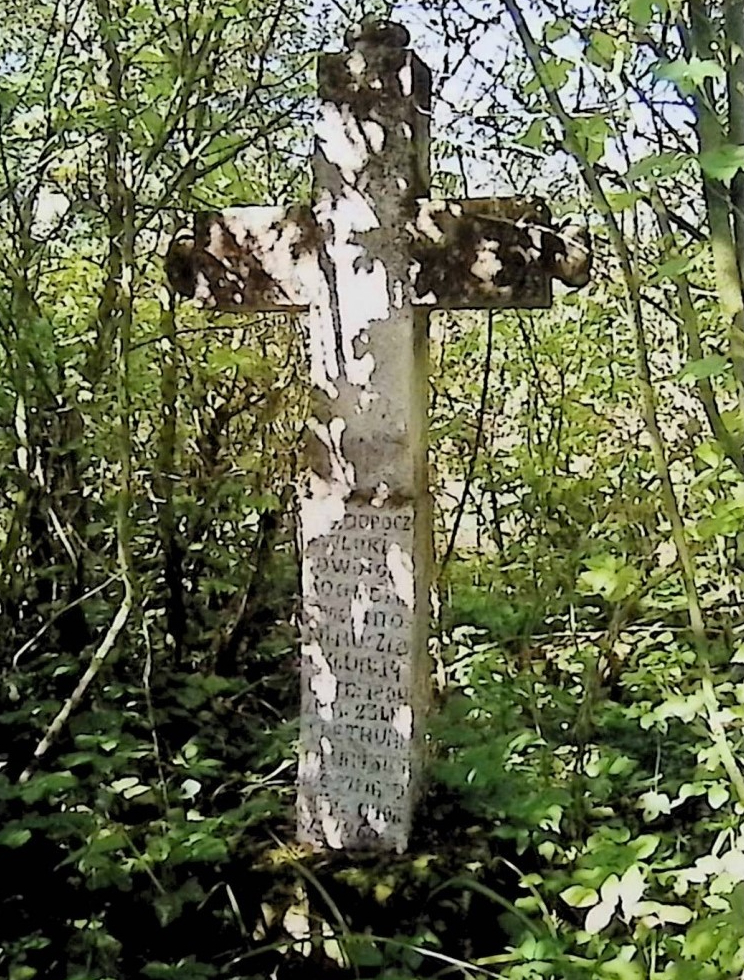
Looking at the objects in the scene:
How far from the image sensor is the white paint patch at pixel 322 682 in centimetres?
269

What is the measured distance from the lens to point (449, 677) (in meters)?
3.65

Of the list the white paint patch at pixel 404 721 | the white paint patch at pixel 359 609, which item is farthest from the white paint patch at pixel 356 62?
the white paint patch at pixel 404 721

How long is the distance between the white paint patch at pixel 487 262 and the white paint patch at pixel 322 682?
893 mm

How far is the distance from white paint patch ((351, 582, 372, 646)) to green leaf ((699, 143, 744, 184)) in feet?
4.61

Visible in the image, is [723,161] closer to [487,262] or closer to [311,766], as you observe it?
[487,262]

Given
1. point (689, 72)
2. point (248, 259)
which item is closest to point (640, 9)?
point (689, 72)

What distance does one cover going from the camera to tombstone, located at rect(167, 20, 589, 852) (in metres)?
2.57

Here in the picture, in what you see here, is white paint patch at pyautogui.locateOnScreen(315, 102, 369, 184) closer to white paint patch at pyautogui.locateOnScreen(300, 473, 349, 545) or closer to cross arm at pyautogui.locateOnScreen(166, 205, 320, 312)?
cross arm at pyautogui.locateOnScreen(166, 205, 320, 312)

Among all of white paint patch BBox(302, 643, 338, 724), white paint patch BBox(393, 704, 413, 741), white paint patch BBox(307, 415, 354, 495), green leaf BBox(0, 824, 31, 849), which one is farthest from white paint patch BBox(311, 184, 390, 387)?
green leaf BBox(0, 824, 31, 849)

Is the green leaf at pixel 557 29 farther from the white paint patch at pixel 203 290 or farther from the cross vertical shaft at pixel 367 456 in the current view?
the white paint patch at pixel 203 290

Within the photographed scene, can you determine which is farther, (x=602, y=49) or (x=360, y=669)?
(x=360, y=669)

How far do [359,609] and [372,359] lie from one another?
1.80 ft

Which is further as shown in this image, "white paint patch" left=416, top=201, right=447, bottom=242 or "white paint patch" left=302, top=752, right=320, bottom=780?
"white paint patch" left=302, top=752, right=320, bottom=780

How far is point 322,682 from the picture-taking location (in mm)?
2703
